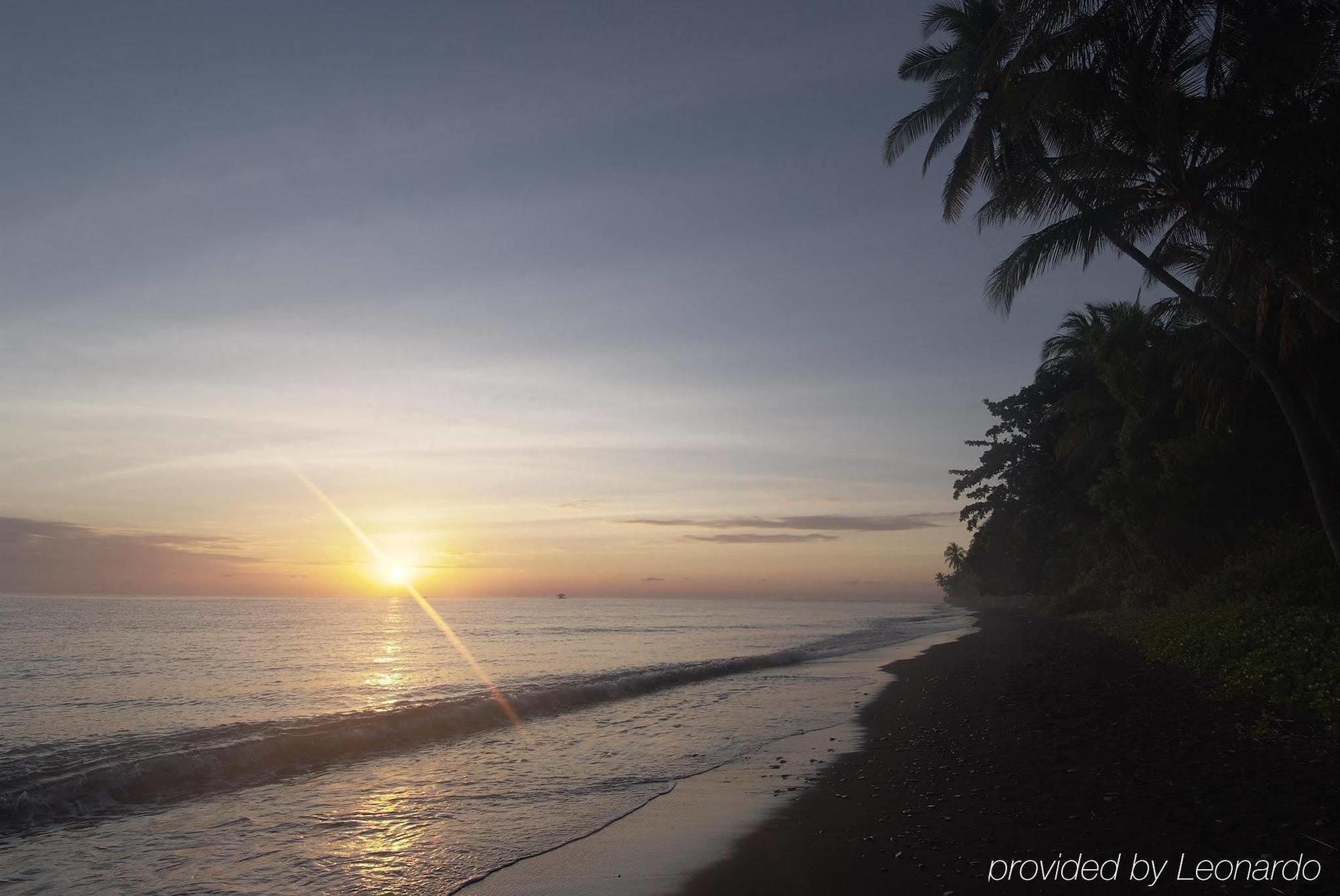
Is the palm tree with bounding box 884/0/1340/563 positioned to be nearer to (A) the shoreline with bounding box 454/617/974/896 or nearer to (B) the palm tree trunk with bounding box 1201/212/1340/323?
(B) the palm tree trunk with bounding box 1201/212/1340/323

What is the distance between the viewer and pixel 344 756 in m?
13.7

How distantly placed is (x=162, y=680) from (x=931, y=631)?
4287cm

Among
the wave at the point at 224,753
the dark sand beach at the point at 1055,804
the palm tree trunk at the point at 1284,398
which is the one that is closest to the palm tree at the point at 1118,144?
the palm tree trunk at the point at 1284,398

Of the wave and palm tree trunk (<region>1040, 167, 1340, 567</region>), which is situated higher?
palm tree trunk (<region>1040, 167, 1340, 567</region>)

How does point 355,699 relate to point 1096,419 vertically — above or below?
below

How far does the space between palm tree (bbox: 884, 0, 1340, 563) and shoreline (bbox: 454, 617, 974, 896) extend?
12.6 metres

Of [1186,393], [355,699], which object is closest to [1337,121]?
[1186,393]

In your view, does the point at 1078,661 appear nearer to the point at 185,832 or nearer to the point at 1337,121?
the point at 1337,121

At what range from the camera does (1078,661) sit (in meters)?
19.5

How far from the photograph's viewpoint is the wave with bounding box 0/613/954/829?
34.7 ft

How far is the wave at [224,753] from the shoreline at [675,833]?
660 cm

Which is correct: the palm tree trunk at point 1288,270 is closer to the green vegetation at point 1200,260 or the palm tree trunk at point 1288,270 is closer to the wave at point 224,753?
the green vegetation at point 1200,260

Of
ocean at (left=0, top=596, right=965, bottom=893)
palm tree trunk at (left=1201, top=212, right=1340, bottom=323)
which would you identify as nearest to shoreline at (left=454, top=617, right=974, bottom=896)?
ocean at (left=0, top=596, right=965, bottom=893)

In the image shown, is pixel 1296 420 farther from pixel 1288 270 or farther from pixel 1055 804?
pixel 1055 804
